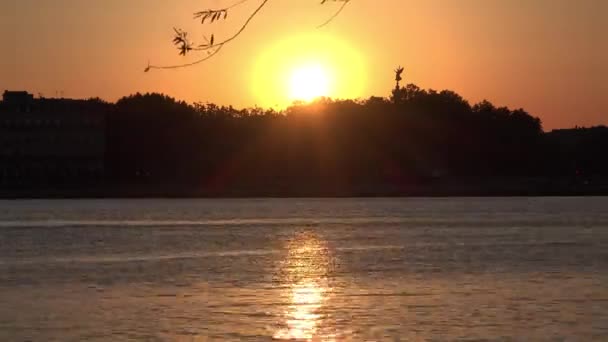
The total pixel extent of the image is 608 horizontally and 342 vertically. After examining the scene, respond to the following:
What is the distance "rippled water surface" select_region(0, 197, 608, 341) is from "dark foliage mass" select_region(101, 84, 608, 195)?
57.1 metres

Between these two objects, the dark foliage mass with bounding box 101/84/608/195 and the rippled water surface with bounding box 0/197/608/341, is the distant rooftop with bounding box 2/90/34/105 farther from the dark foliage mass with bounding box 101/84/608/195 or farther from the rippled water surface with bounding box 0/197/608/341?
the rippled water surface with bounding box 0/197/608/341

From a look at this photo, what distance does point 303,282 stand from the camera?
34375mm

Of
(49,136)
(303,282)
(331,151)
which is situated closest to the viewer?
(303,282)

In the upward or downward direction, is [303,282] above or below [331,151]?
below

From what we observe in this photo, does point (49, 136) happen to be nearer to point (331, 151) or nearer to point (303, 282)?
point (331, 151)

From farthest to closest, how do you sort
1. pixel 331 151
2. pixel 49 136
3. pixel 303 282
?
pixel 49 136
pixel 331 151
pixel 303 282

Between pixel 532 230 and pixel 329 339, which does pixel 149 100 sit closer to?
pixel 532 230

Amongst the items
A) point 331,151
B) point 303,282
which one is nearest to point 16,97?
point 331,151

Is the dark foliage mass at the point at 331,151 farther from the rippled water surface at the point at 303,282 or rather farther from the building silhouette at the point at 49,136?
the rippled water surface at the point at 303,282

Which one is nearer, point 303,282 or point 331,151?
point 303,282

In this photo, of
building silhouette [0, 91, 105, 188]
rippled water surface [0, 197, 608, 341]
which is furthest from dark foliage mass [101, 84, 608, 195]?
rippled water surface [0, 197, 608, 341]

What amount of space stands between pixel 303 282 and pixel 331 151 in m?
93.0

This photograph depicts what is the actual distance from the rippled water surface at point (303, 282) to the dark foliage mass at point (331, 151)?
187 ft

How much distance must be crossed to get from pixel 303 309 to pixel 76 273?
11.4 metres
